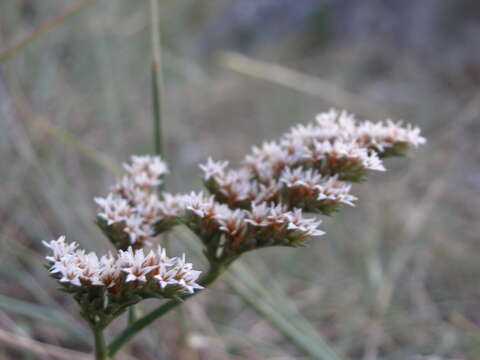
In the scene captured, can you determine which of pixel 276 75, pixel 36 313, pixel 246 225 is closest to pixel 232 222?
pixel 246 225

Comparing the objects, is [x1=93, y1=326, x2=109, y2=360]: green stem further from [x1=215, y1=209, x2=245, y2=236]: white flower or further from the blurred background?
the blurred background

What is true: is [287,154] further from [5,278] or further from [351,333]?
[5,278]

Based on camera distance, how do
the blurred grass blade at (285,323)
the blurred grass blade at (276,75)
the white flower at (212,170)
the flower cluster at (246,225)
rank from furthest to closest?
the blurred grass blade at (276,75) < the blurred grass blade at (285,323) < the white flower at (212,170) < the flower cluster at (246,225)

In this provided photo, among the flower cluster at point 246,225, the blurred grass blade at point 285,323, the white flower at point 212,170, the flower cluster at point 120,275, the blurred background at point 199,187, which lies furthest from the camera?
the blurred background at point 199,187

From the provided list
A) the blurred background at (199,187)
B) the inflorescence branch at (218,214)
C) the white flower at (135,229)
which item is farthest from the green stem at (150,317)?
the blurred background at (199,187)

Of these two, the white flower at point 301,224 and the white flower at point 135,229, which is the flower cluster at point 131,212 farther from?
the white flower at point 301,224

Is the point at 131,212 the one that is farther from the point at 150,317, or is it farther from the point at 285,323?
the point at 285,323
